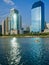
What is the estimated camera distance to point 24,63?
41.8 metres

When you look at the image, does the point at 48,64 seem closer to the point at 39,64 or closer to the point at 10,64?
the point at 39,64

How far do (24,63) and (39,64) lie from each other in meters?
3.41

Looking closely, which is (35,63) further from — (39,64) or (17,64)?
(17,64)

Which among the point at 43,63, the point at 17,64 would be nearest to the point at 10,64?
the point at 17,64

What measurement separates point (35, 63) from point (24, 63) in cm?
263

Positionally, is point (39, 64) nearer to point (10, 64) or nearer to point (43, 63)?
point (43, 63)

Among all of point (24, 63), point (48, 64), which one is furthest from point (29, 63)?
point (48, 64)

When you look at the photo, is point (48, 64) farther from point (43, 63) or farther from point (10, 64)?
point (10, 64)

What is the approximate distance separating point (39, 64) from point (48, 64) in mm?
2080

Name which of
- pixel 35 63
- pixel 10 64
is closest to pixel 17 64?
pixel 10 64

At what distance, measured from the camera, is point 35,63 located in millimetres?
42406

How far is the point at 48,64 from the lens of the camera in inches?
1596

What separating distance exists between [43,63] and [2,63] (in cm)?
939

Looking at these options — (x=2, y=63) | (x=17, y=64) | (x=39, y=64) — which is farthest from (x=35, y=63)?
(x=2, y=63)
